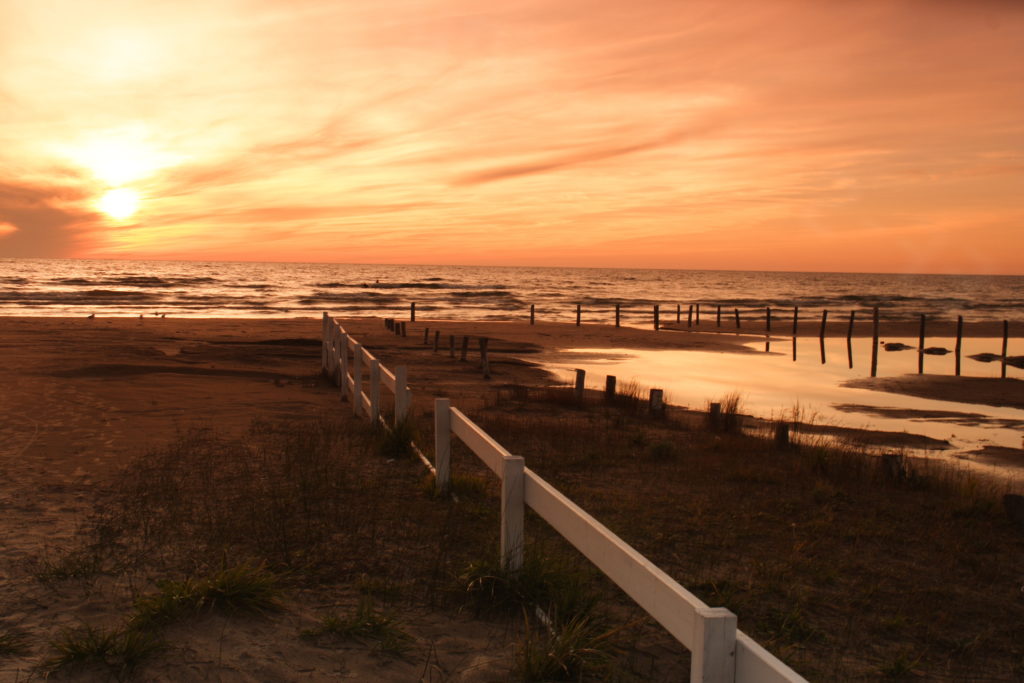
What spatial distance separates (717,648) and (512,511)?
2.64m

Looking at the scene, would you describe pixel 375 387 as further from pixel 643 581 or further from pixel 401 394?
pixel 643 581

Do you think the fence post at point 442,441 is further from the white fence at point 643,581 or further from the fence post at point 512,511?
the fence post at point 512,511

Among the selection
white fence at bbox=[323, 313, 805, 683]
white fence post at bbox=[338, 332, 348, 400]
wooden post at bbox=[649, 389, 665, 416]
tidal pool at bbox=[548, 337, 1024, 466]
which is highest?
white fence at bbox=[323, 313, 805, 683]

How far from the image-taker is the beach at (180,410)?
14.7ft

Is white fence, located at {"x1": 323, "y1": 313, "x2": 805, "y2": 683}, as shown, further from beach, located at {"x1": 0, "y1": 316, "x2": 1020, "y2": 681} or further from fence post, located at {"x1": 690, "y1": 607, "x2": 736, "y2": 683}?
beach, located at {"x1": 0, "y1": 316, "x2": 1020, "y2": 681}

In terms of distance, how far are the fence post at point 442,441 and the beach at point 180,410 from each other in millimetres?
2616

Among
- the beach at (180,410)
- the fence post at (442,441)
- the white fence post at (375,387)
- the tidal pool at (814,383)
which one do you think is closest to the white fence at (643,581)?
the fence post at (442,441)

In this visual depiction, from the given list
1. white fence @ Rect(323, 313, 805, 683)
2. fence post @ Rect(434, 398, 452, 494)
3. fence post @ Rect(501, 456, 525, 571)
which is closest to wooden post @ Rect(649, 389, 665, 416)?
fence post @ Rect(434, 398, 452, 494)

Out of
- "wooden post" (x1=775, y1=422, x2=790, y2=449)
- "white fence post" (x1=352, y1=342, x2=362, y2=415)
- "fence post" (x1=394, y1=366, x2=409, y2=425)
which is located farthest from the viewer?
"white fence post" (x1=352, y1=342, x2=362, y2=415)

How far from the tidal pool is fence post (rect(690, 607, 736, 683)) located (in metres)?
13.7

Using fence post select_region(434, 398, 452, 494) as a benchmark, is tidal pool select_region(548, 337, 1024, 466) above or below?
below

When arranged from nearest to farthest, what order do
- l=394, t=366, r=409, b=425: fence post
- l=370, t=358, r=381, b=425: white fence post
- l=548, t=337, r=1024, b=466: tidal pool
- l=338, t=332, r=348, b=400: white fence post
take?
l=394, t=366, r=409, b=425: fence post
l=370, t=358, r=381, b=425: white fence post
l=338, t=332, r=348, b=400: white fence post
l=548, t=337, r=1024, b=466: tidal pool

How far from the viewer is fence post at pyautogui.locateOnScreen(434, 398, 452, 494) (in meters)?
7.62

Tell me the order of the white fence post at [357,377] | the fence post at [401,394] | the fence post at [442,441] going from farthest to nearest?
1. the white fence post at [357,377]
2. the fence post at [401,394]
3. the fence post at [442,441]
